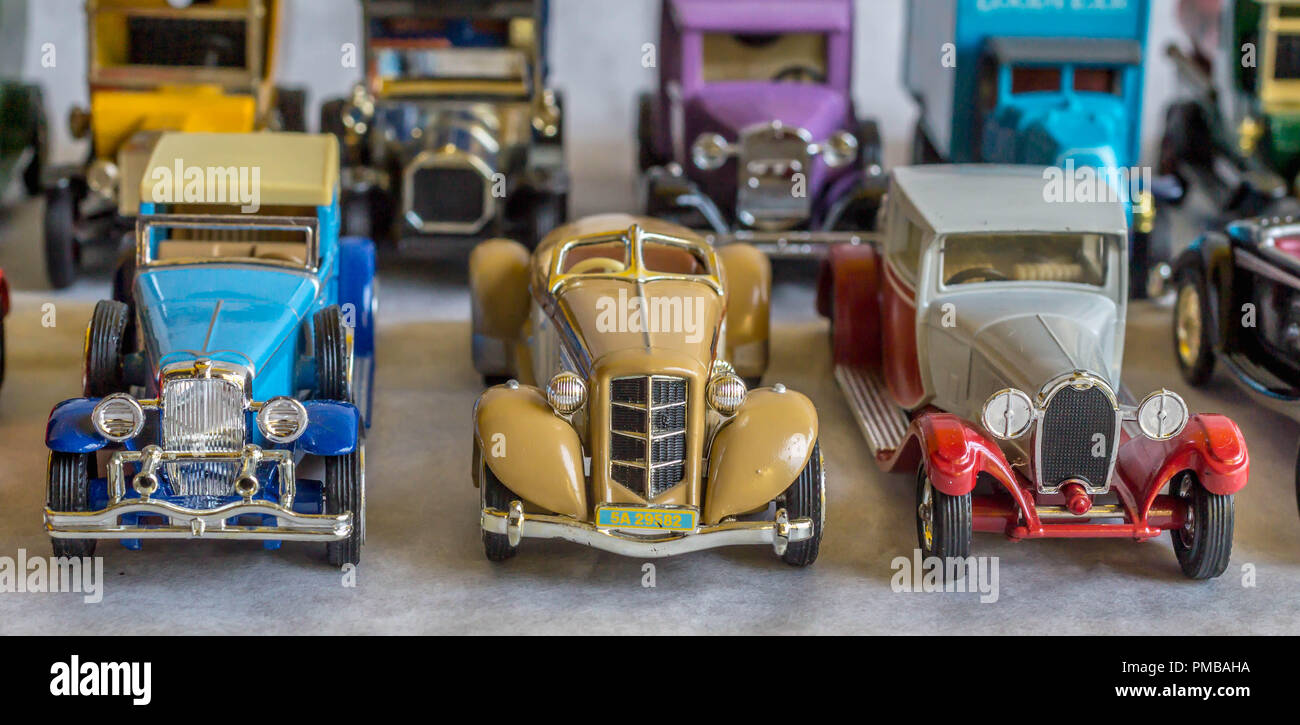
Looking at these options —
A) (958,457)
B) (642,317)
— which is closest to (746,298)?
(642,317)

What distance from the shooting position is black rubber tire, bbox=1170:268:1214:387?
773 centimetres

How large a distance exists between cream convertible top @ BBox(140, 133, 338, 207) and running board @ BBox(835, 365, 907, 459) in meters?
2.64

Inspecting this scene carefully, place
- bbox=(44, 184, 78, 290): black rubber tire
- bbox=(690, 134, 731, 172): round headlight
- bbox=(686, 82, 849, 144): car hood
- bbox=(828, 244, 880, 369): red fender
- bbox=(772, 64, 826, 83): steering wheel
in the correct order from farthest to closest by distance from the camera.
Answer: bbox=(772, 64, 826, 83): steering wheel → bbox=(686, 82, 849, 144): car hood → bbox=(44, 184, 78, 290): black rubber tire → bbox=(690, 134, 731, 172): round headlight → bbox=(828, 244, 880, 369): red fender

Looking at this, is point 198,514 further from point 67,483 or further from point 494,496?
point 494,496

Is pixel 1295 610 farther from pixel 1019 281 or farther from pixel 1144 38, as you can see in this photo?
pixel 1144 38

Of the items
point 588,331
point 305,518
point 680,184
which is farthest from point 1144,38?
point 305,518

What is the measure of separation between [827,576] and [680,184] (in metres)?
3.76

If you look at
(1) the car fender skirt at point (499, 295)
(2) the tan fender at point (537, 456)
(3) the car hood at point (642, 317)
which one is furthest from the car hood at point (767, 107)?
(2) the tan fender at point (537, 456)

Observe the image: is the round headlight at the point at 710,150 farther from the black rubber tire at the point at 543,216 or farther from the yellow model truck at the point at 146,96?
the yellow model truck at the point at 146,96

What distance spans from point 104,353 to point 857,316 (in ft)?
11.7

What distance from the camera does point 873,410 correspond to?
7188 millimetres

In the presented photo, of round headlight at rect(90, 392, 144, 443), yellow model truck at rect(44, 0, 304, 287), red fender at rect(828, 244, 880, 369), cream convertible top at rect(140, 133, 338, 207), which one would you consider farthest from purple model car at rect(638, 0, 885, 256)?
round headlight at rect(90, 392, 144, 443)

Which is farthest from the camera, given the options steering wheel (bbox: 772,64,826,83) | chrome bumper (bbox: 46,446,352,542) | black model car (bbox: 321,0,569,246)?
steering wheel (bbox: 772,64,826,83)

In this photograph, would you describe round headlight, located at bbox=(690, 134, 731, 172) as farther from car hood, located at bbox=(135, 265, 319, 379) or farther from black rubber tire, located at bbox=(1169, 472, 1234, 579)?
black rubber tire, located at bbox=(1169, 472, 1234, 579)
